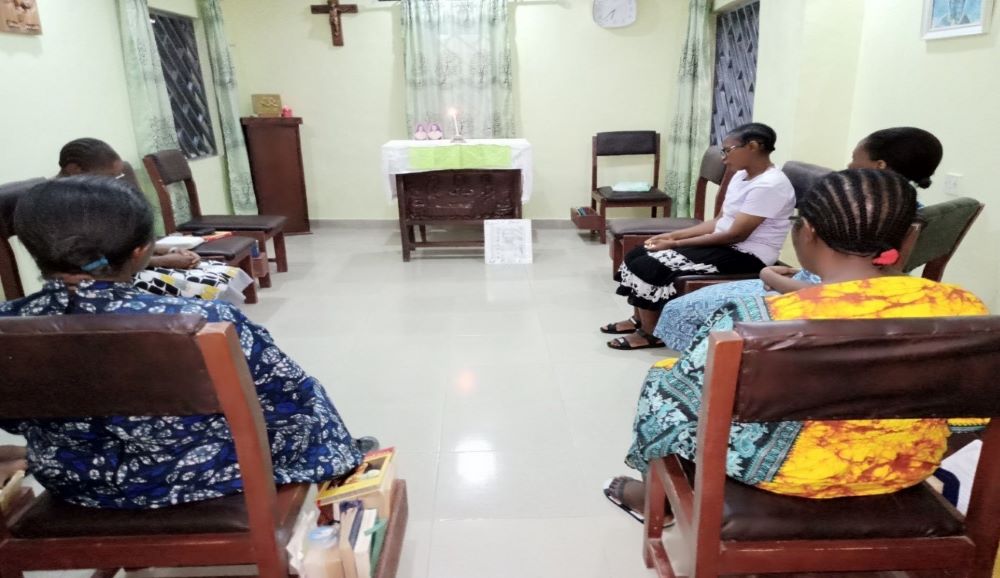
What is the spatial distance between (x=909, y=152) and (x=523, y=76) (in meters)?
3.49

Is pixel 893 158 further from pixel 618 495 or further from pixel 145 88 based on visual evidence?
pixel 145 88

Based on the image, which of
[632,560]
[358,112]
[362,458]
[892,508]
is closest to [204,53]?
[358,112]

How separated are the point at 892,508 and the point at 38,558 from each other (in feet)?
4.76

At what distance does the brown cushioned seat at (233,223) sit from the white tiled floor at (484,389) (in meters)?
0.36

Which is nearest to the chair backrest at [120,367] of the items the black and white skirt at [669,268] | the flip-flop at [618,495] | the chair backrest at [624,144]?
the flip-flop at [618,495]

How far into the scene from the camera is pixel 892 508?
1.08 m

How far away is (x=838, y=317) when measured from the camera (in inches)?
39.0

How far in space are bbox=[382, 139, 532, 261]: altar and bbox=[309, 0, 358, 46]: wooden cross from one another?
4.04 feet

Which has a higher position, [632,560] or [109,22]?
[109,22]

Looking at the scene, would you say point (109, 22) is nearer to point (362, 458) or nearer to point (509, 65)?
point (509, 65)

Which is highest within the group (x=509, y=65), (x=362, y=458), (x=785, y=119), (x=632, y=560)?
(x=509, y=65)

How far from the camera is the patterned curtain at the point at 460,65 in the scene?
4777 mm

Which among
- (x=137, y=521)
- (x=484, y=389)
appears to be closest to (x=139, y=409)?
(x=137, y=521)

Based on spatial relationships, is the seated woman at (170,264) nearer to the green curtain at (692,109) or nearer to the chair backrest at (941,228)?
the chair backrest at (941,228)
